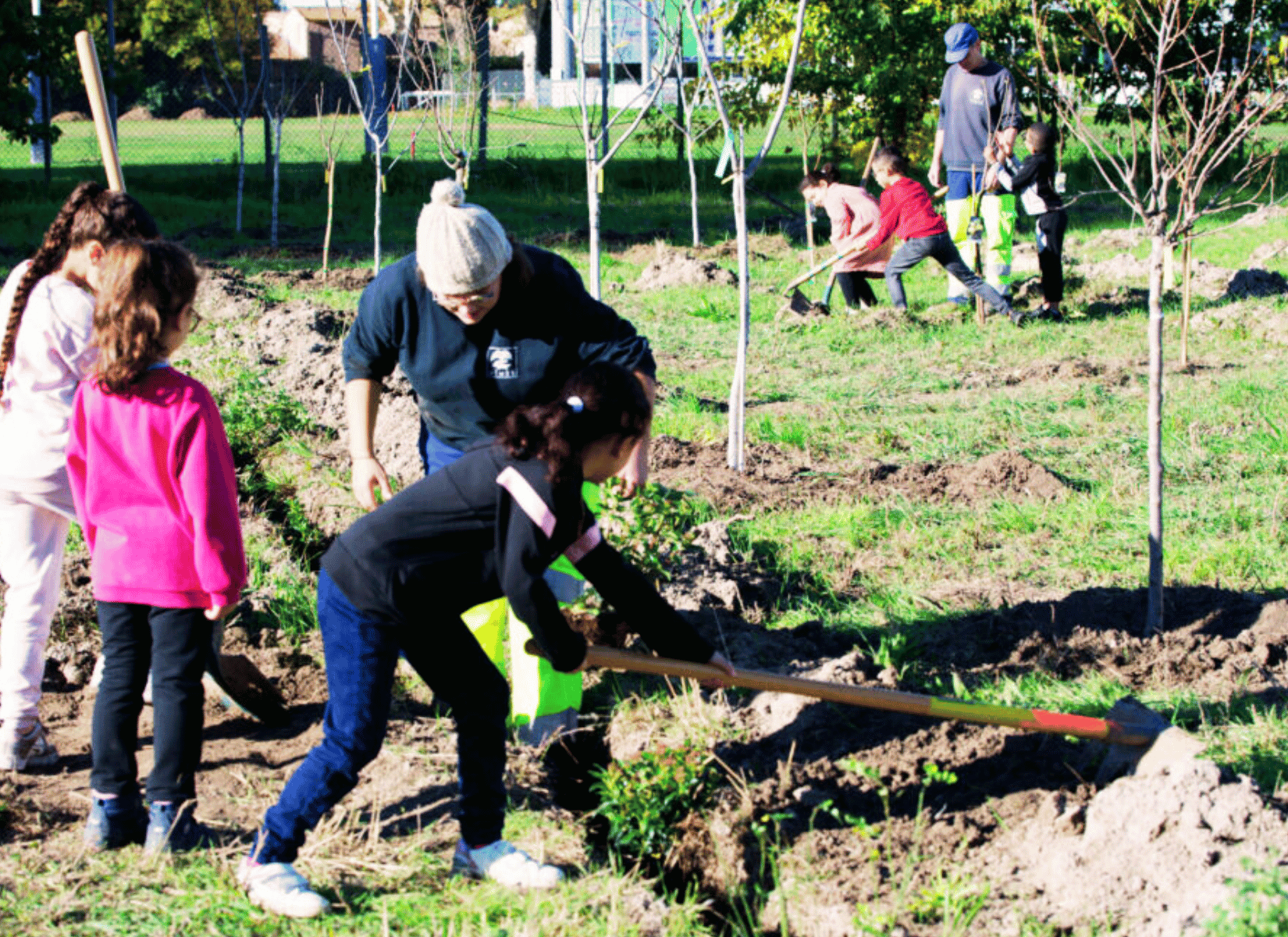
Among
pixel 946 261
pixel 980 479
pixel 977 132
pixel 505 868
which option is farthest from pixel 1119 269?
pixel 505 868

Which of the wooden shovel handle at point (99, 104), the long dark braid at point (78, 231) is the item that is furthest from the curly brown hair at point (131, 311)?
the wooden shovel handle at point (99, 104)

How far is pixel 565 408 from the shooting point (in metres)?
2.50

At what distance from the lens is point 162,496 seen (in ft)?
9.37

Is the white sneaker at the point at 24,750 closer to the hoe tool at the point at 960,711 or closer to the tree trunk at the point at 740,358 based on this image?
the hoe tool at the point at 960,711

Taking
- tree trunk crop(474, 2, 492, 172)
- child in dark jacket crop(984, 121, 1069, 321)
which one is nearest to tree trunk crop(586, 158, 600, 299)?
child in dark jacket crop(984, 121, 1069, 321)

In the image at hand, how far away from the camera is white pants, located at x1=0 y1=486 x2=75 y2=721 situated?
335cm

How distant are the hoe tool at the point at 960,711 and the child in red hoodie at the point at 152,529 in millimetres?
775

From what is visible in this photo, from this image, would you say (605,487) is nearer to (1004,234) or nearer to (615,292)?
(1004,234)

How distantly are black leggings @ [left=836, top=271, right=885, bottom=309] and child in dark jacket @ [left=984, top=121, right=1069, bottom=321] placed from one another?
3.78 feet

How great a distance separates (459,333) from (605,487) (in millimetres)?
1119

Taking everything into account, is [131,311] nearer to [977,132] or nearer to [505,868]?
[505,868]

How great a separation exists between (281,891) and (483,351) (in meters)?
1.36

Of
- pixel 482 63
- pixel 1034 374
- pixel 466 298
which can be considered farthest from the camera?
pixel 482 63

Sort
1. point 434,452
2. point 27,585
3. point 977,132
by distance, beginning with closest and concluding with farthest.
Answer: point 27,585
point 434,452
point 977,132
